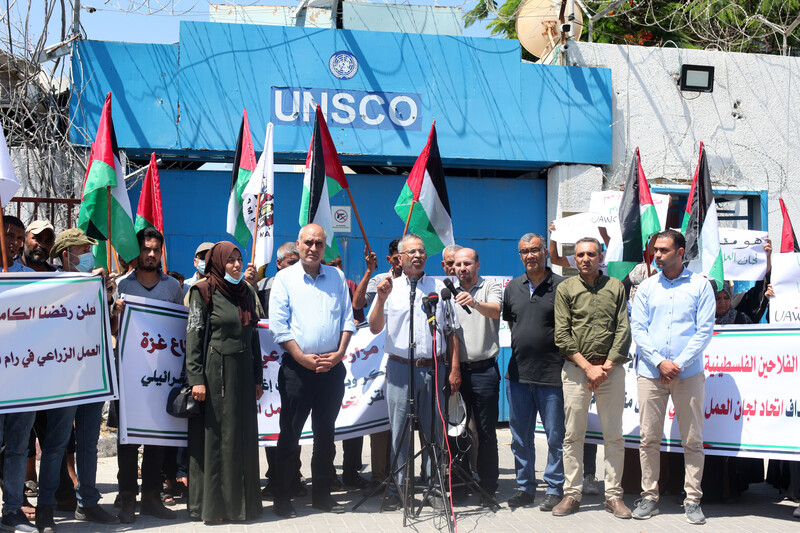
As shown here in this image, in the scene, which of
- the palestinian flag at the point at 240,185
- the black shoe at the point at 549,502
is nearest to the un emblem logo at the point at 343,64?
the palestinian flag at the point at 240,185

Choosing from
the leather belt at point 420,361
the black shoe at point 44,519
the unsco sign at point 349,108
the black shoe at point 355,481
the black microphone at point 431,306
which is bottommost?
the black shoe at point 355,481

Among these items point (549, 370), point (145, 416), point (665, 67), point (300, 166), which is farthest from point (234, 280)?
point (665, 67)

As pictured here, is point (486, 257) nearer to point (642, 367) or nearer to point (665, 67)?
point (665, 67)

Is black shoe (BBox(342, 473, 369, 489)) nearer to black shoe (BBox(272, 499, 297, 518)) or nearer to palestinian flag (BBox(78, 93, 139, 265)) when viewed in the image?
black shoe (BBox(272, 499, 297, 518))

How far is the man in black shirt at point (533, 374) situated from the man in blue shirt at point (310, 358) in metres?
1.38

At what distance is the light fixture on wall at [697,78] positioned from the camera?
10945mm

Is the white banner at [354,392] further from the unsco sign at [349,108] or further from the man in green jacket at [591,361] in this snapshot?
the unsco sign at [349,108]

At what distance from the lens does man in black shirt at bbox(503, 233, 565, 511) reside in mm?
6539

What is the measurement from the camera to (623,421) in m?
7.06

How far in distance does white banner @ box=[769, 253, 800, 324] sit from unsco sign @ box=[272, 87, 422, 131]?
15.2 feet

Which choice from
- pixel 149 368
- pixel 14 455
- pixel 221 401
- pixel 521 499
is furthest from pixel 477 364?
pixel 14 455

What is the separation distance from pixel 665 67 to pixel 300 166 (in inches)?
195

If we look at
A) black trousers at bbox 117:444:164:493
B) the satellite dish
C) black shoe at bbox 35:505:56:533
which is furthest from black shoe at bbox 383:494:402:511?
the satellite dish

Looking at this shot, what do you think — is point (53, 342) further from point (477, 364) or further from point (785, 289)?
point (785, 289)
